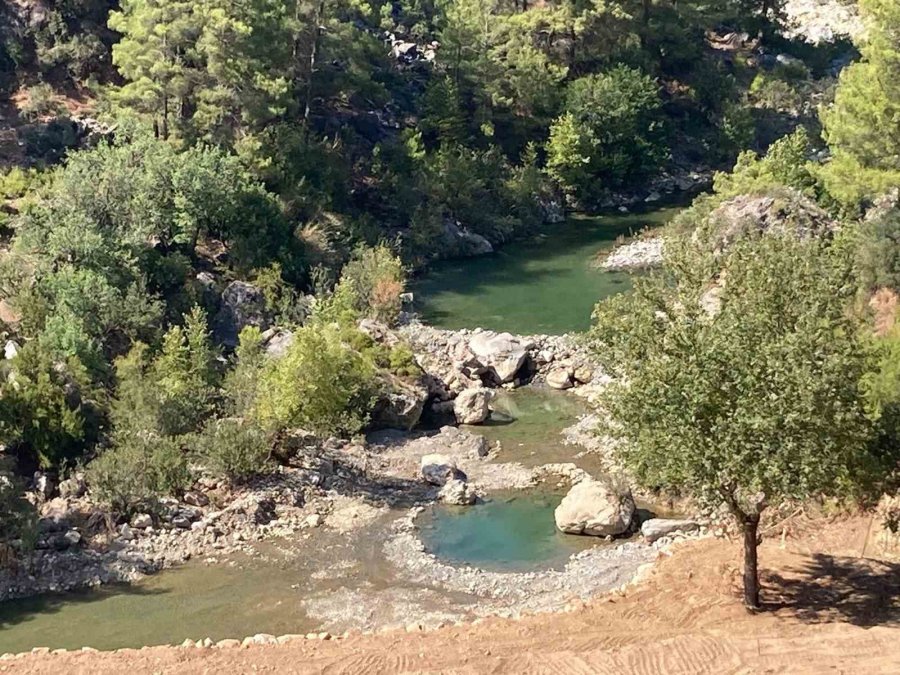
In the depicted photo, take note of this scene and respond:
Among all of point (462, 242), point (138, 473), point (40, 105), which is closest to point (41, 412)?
point (138, 473)

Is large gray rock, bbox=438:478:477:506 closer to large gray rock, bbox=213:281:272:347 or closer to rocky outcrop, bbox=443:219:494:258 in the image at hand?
large gray rock, bbox=213:281:272:347

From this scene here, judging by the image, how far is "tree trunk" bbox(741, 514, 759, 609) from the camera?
21.7 m

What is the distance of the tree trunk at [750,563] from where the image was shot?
2167cm

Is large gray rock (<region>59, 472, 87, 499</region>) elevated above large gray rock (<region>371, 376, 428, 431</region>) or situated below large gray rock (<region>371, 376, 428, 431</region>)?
above

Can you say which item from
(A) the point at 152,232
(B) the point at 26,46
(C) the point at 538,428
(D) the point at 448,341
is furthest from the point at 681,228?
(B) the point at 26,46

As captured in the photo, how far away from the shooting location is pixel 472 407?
38375 millimetres

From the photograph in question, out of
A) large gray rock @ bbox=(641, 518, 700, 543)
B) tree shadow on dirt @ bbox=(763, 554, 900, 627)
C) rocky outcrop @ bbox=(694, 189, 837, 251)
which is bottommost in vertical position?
large gray rock @ bbox=(641, 518, 700, 543)

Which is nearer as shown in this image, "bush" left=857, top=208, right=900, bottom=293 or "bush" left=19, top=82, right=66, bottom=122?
"bush" left=857, top=208, right=900, bottom=293

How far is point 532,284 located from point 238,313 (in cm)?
1599

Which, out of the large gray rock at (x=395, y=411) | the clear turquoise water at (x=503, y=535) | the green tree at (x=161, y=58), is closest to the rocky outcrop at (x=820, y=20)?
the green tree at (x=161, y=58)

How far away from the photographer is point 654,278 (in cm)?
2220

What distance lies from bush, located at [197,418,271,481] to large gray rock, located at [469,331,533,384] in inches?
473

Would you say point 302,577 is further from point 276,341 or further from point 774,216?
point 774,216

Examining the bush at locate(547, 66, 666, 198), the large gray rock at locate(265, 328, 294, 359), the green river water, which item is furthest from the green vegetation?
the green river water
